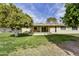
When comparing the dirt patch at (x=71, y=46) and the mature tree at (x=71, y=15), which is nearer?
the mature tree at (x=71, y=15)

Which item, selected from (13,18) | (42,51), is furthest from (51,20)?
(13,18)

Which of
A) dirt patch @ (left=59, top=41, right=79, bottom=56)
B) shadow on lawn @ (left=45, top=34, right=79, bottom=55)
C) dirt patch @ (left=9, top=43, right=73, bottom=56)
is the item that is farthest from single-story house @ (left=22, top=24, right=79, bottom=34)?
dirt patch @ (left=9, top=43, right=73, bottom=56)

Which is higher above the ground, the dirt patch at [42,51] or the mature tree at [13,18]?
the mature tree at [13,18]

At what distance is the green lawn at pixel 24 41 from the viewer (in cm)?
488

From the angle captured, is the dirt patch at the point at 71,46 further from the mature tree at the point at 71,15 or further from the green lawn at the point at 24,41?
the mature tree at the point at 71,15

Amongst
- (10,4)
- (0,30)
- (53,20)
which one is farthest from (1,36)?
(53,20)

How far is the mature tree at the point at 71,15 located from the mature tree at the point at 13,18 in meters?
0.68

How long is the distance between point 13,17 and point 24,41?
1.62 ft

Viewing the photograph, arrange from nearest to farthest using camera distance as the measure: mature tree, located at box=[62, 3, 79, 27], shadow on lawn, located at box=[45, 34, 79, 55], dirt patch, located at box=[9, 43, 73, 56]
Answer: mature tree, located at box=[62, 3, 79, 27], dirt patch, located at box=[9, 43, 73, 56], shadow on lawn, located at box=[45, 34, 79, 55]

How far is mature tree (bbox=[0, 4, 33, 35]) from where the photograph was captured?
4.90 metres

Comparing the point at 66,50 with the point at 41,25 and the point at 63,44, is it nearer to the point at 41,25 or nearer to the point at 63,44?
the point at 63,44

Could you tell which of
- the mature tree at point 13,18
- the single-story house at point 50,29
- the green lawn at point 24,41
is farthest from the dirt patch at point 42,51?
the mature tree at point 13,18

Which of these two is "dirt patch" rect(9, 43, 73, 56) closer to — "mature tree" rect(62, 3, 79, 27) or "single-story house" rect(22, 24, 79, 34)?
"single-story house" rect(22, 24, 79, 34)

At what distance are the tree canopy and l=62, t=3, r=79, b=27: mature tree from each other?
2.22 feet
